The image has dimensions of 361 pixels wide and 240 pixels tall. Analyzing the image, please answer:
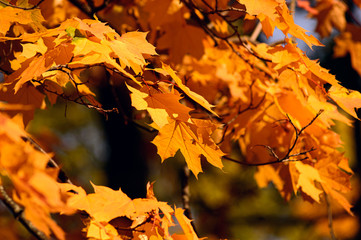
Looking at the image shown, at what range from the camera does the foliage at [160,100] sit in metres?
1.01

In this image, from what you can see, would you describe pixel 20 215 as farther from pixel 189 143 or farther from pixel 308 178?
pixel 308 178

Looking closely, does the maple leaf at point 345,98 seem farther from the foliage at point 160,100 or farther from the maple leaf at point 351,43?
the maple leaf at point 351,43

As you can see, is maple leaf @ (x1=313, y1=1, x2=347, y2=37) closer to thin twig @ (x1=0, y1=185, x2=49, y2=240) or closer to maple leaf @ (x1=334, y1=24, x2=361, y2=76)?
maple leaf @ (x1=334, y1=24, x2=361, y2=76)

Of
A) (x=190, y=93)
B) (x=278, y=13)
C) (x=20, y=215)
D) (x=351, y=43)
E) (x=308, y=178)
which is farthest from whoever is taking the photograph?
(x=351, y=43)

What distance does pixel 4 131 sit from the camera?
701 millimetres

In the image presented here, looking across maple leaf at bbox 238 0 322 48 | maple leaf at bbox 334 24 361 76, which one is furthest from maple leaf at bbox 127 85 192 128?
maple leaf at bbox 334 24 361 76

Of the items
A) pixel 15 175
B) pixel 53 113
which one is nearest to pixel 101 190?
pixel 15 175

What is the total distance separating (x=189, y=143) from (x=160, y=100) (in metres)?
0.22

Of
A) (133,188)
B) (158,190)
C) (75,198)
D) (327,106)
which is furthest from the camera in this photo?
(158,190)

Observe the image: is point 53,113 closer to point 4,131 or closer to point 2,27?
point 2,27

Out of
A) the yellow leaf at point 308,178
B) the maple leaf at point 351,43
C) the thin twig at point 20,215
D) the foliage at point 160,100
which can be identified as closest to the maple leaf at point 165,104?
the foliage at point 160,100

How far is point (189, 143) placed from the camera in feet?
4.90

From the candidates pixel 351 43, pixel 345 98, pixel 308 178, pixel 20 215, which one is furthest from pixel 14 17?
pixel 351 43

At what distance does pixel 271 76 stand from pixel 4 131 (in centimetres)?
180
